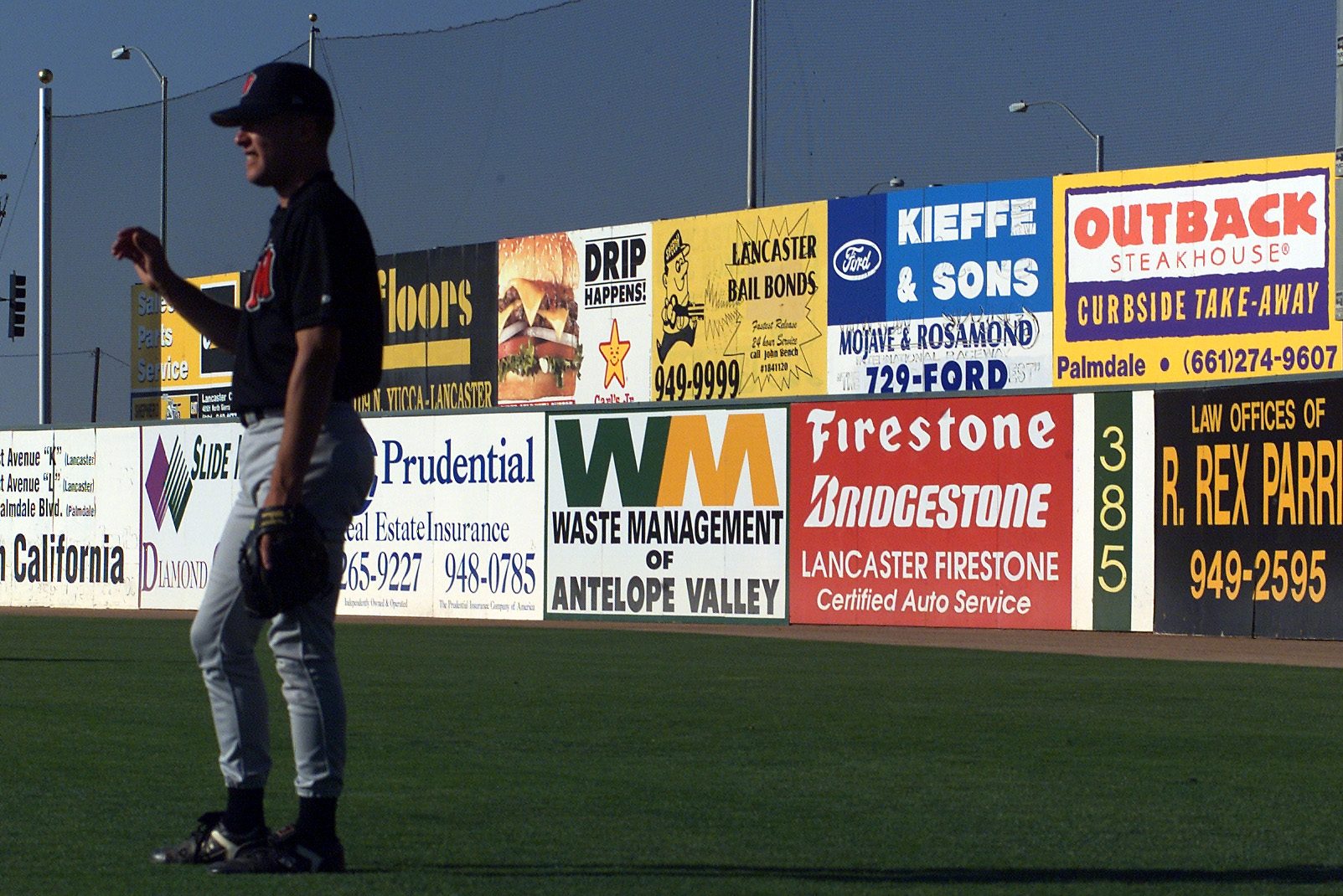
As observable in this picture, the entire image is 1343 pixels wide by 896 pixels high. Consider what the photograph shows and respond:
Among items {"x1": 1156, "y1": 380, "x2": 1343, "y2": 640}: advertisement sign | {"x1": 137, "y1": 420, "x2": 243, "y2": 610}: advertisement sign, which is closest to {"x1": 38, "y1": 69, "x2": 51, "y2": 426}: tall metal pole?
{"x1": 137, "y1": 420, "x2": 243, "y2": 610}: advertisement sign

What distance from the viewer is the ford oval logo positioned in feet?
98.2

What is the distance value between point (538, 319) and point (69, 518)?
917cm

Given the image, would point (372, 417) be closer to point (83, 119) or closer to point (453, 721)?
point (453, 721)

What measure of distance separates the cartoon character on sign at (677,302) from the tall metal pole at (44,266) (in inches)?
527

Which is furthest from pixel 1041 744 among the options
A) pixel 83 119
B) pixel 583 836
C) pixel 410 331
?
pixel 83 119

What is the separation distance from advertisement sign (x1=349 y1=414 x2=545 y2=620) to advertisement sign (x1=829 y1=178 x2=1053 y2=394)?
6.00 meters

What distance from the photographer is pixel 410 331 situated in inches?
1487

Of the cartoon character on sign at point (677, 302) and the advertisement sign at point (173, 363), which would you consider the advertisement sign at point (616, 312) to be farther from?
the advertisement sign at point (173, 363)

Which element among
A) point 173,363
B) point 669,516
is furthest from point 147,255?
point 173,363

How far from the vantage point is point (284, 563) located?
5031 mm

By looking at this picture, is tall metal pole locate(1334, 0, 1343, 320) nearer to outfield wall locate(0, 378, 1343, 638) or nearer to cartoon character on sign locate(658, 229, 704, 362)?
outfield wall locate(0, 378, 1343, 638)

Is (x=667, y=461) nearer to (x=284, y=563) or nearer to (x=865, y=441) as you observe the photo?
(x=865, y=441)

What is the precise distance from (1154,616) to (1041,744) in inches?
468

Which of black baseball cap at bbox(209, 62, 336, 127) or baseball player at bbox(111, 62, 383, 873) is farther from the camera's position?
black baseball cap at bbox(209, 62, 336, 127)
